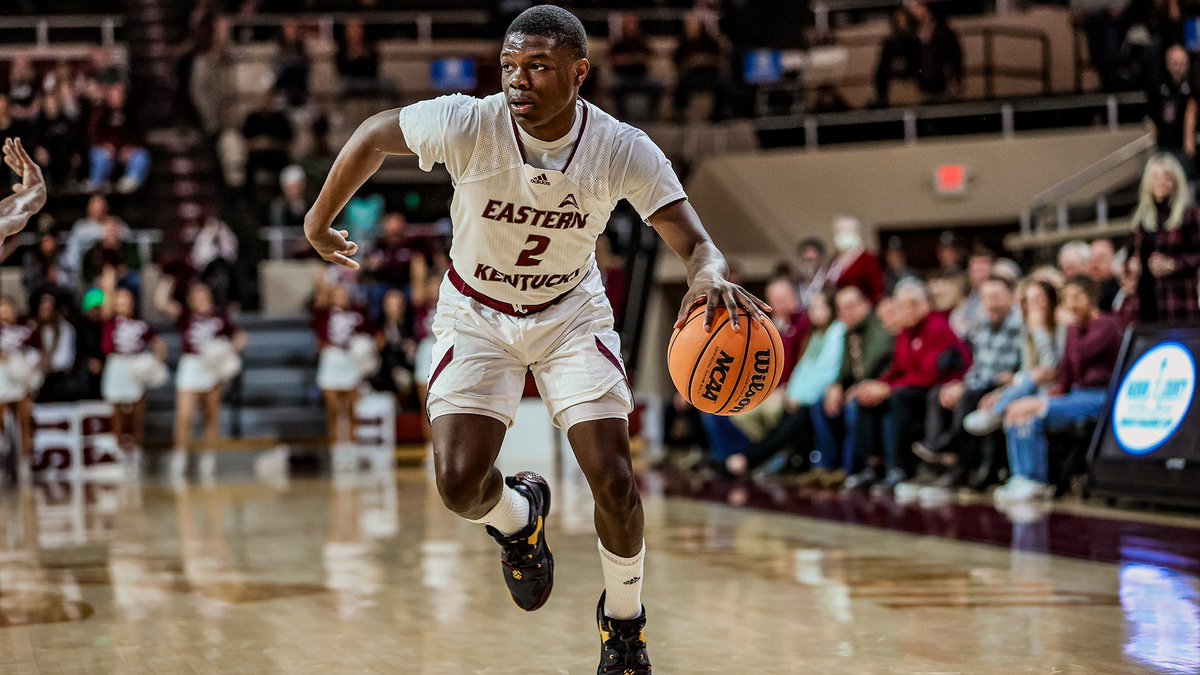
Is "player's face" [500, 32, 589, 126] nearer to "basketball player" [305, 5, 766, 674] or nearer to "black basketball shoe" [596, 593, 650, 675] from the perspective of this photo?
"basketball player" [305, 5, 766, 674]

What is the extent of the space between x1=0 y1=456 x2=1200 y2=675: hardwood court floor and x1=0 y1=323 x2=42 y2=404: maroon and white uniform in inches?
180

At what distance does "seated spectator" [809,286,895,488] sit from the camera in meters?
10.2

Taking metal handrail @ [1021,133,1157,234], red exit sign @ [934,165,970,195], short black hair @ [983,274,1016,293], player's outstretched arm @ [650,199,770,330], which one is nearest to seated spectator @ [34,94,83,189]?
short black hair @ [983,274,1016,293]

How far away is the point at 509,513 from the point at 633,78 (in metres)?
13.4

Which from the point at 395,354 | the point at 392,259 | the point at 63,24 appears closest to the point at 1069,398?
the point at 395,354

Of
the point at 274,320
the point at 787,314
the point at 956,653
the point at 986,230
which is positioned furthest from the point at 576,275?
the point at 986,230

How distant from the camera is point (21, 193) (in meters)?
5.14

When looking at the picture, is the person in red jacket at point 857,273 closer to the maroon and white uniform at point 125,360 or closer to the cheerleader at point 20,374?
the maroon and white uniform at point 125,360

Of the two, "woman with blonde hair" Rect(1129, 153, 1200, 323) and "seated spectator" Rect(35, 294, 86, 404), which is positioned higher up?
"woman with blonde hair" Rect(1129, 153, 1200, 323)

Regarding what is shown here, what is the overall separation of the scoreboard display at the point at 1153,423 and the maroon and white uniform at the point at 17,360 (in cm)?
952

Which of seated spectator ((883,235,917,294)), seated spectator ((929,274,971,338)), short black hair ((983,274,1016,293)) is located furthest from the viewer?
seated spectator ((883,235,917,294))

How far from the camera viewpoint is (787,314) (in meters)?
11.4

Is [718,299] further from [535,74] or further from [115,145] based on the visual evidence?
[115,145]

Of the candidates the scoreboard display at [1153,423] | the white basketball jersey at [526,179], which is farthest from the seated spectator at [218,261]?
the white basketball jersey at [526,179]
